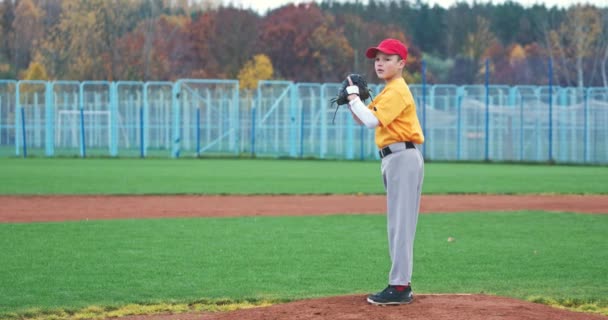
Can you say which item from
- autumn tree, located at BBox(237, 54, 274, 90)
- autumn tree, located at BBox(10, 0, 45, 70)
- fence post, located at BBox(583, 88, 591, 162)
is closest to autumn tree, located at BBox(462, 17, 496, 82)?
autumn tree, located at BBox(237, 54, 274, 90)

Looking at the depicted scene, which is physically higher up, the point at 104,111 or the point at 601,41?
the point at 601,41

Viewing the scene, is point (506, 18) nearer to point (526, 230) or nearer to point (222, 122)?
point (222, 122)

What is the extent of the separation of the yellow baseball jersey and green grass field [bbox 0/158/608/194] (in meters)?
13.9

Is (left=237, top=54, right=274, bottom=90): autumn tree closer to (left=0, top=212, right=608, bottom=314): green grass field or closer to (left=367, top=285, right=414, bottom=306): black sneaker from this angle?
(left=0, top=212, right=608, bottom=314): green grass field

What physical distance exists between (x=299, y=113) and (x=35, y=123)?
11.7 meters

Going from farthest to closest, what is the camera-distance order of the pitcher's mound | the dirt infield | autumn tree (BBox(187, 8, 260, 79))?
1. autumn tree (BBox(187, 8, 260, 79))
2. the dirt infield
3. the pitcher's mound

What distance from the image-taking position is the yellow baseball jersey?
283 inches

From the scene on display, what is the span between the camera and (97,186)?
22.5m

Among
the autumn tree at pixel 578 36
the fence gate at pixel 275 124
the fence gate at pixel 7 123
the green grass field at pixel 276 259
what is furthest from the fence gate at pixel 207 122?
the green grass field at pixel 276 259

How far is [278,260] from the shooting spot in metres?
11.1

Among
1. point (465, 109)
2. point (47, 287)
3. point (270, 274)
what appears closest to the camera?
point (47, 287)

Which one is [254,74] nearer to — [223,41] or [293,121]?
[223,41]

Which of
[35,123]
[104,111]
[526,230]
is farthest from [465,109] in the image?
[526,230]

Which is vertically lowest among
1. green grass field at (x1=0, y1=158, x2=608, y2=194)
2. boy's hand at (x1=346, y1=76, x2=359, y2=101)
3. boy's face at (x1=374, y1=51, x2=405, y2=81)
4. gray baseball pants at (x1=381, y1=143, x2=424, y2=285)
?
green grass field at (x1=0, y1=158, x2=608, y2=194)
